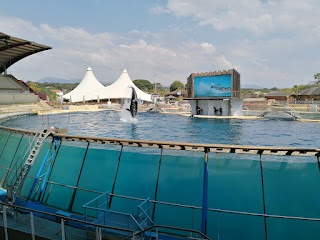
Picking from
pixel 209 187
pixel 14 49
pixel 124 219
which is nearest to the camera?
pixel 209 187

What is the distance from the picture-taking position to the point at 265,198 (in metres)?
9.22

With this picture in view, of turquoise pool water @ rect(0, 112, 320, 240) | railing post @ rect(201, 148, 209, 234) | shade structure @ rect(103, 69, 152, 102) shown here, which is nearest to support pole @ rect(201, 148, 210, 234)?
railing post @ rect(201, 148, 209, 234)

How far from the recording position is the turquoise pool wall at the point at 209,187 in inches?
355

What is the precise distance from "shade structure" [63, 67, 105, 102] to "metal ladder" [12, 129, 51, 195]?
3126 inches

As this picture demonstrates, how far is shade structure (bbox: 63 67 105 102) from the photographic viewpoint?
9272 centimetres

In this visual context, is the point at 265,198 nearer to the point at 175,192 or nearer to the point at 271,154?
the point at 271,154

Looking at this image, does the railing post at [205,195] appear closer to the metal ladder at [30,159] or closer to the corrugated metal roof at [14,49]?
the metal ladder at [30,159]

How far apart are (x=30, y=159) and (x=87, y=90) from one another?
85.3 meters

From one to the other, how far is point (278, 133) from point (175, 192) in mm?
26830

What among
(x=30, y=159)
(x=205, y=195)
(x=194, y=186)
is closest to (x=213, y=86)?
(x=30, y=159)

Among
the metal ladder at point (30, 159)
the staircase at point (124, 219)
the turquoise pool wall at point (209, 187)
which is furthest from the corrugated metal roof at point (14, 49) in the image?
the staircase at point (124, 219)

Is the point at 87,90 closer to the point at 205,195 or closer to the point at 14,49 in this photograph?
the point at 14,49

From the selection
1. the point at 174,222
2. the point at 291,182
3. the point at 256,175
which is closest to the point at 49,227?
the point at 174,222

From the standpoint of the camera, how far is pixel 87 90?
95625 mm
